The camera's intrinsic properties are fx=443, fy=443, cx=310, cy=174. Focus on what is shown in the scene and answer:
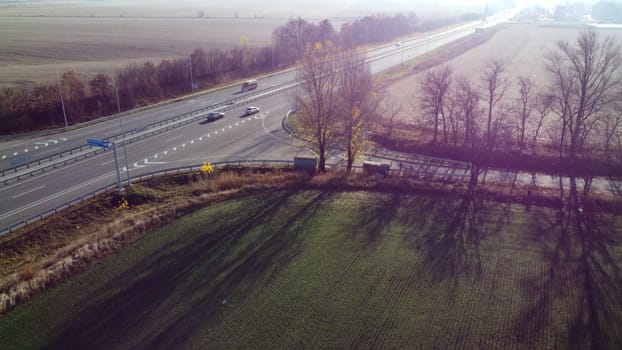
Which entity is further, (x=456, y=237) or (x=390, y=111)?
(x=390, y=111)

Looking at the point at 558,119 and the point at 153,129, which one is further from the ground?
the point at 153,129

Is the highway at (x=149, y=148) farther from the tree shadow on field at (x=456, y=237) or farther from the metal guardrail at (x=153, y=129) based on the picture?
the tree shadow on field at (x=456, y=237)

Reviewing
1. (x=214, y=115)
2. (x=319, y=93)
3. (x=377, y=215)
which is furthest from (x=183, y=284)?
(x=214, y=115)

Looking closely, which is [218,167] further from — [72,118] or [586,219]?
[586,219]

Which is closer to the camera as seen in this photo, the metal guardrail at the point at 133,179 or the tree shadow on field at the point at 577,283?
the tree shadow on field at the point at 577,283

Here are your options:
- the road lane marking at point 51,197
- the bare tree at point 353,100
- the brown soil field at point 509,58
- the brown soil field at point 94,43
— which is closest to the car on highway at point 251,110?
the brown soil field at point 509,58

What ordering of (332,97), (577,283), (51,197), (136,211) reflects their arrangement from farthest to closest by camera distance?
(332,97), (51,197), (136,211), (577,283)

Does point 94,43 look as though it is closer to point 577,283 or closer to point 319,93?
point 319,93
